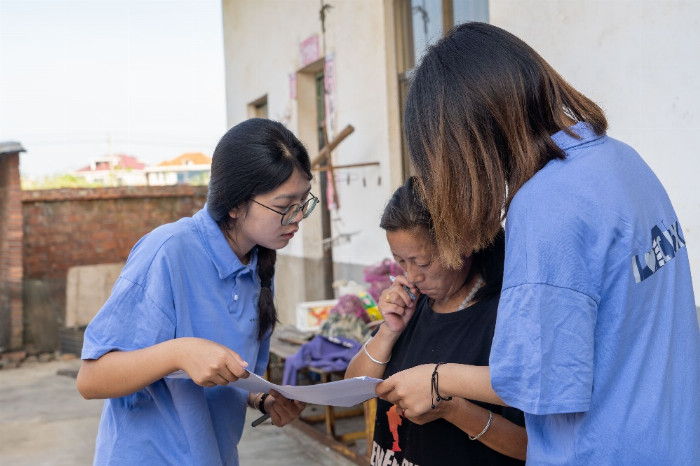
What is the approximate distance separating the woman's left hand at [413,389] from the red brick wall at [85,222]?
10553 millimetres

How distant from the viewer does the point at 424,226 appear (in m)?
1.98

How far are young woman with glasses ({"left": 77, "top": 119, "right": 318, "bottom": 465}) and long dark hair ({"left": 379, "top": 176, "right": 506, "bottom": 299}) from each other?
0.27 meters

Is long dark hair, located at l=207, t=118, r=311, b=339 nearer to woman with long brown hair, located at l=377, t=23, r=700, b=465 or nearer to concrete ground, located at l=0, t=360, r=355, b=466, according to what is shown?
woman with long brown hair, located at l=377, t=23, r=700, b=465

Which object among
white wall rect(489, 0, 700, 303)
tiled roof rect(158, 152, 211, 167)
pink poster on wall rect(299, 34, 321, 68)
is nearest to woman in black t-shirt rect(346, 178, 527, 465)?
white wall rect(489, 0, 700, 303)

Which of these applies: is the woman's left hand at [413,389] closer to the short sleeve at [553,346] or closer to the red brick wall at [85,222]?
the short sleeve at [553,346]

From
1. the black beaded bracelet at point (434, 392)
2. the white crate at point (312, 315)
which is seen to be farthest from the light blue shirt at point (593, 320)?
the white crate at point (312, 315)

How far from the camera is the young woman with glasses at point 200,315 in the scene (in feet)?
5.68

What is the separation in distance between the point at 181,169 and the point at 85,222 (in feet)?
69.0

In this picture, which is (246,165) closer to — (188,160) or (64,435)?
(64,435)

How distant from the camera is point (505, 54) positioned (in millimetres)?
1323

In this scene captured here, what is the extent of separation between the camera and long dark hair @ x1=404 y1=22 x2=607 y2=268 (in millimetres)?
1288

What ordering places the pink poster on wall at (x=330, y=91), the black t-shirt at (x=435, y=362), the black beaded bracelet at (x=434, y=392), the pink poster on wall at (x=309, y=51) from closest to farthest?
the black beaded bracelet at (x=434, y=392)
the black t-shirt at (x=435, y=362)
the pink poster on wall at (x=330, y=91)
the pink poster on wall at (x=309, y=51)

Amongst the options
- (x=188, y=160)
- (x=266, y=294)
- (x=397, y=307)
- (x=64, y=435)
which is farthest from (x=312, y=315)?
(x=188, y=160)

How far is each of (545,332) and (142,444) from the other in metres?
1.09
